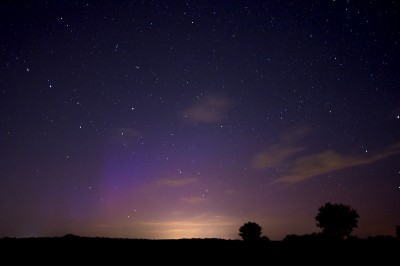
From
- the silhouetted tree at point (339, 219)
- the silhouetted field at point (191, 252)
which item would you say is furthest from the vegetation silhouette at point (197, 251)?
the silhouetted tree at point (339, 219)

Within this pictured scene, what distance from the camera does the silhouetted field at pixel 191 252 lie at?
8.09 meters

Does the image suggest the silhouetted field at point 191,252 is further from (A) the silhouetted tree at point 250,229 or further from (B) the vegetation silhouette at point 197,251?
(A) the silhouetted tree at point 250,229

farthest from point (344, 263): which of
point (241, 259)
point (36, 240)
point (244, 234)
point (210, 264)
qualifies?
point (244, 234)

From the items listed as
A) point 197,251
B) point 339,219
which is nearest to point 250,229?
point 339,219

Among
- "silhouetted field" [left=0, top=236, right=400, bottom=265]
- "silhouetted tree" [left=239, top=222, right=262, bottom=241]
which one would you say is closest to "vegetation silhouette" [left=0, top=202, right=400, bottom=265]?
"silhouetted field" [left=0, top=236, right=400, bottom=265]

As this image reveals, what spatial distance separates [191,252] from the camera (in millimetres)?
9180

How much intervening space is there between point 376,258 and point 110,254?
741cm

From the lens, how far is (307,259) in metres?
8.44

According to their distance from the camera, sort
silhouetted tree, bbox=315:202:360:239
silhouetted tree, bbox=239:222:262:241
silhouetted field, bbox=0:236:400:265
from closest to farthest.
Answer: silhouetted field, bbox=0:236:400:265 < silhouetted tree, bbox=315:202:360:239 < silhouetted tree, bbox=239:222:262:241

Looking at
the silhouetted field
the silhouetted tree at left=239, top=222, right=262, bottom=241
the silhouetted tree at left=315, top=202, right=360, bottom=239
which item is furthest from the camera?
the silhouetted tree at left=239, top=222, right=262, bottom=241

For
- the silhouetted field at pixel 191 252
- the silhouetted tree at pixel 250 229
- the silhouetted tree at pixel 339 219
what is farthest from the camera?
the silhouetted tree at pixel 250 229

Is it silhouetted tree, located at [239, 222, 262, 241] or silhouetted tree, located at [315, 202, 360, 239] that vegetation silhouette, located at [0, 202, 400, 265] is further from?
silhouetted tree, located at [239, 222, 262, 241]

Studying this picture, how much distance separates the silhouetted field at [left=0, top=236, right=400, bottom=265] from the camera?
26.6ft

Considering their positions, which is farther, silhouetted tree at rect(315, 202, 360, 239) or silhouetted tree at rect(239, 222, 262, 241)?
silhouetted tree at rect(239, 222, 262, 241)
